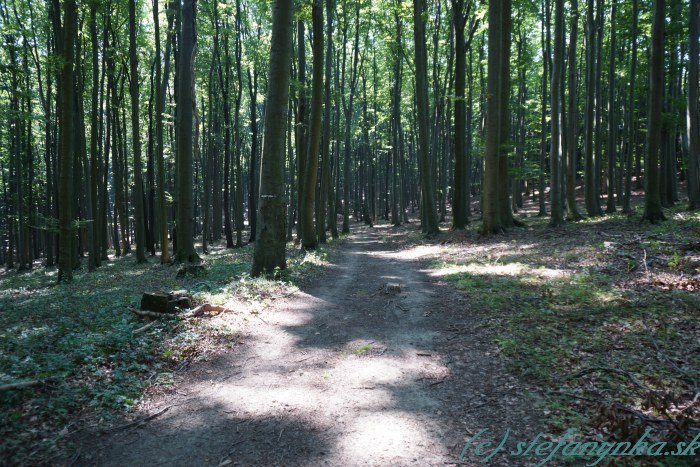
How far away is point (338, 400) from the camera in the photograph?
13.7ft

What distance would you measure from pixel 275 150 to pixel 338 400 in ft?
22.6

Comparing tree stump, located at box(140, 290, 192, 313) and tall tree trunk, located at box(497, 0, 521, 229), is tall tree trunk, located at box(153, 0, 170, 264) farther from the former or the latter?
tall tree trunk, located at box(497, 0, 521, 229)

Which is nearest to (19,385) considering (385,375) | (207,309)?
(207,309)

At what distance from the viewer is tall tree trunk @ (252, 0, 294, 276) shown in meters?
9.49

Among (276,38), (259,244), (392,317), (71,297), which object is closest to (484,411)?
(392,317)

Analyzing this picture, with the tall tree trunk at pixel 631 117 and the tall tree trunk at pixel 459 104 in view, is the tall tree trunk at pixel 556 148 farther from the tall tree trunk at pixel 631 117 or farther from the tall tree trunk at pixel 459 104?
the tall tree trunk at pixel 631 117

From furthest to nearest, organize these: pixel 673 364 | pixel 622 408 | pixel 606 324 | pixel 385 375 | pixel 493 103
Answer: pixel 493 103 → pixel 606 324 → pixel 385 375 → pixel 673 364 → pixel 622 408

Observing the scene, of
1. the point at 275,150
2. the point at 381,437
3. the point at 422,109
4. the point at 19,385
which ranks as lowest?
the point at 381,437

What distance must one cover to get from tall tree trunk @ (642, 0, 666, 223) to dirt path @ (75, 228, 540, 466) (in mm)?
9183

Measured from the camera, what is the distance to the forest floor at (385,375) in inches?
131

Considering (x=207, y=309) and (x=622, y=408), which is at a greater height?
(x=207, y=309)

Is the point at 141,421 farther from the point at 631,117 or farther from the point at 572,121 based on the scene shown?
the point at 631,117

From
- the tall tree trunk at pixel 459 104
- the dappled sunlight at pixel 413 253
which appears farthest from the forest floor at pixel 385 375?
the tall tree trunk at pixel 459 104

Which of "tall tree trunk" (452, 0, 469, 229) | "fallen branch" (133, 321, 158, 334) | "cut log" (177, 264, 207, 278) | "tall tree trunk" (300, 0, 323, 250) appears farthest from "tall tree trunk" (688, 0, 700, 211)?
"fallen branch" (133, 321, 158, 334)
